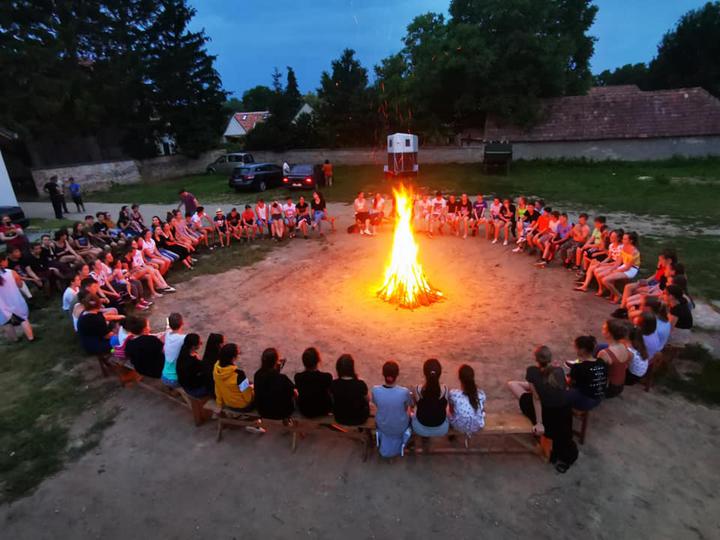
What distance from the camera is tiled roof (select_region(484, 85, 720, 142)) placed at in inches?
967

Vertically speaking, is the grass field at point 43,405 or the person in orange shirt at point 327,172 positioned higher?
the person in orange shirt at point 327,172

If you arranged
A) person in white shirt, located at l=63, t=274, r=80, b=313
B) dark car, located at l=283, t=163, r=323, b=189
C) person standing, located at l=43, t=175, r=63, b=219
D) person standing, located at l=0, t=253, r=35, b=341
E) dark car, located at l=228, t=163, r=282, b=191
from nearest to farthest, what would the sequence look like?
person standing, located at l=0, t=253, r=35, b=341 < person in white shirt, located at l=63, t=274, r=80, b=313 < person standing, located at l=43, t=175, r=63, b=219 < dark car, located at l=283, t=163, r=323, b=189 < dark car, located at l=228, t=163, r=282, b=191

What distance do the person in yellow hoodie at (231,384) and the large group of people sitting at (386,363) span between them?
0.02 m

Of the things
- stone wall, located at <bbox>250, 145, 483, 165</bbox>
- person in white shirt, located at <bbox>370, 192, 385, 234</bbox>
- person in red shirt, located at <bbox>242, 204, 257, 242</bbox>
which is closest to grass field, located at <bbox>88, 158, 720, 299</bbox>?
stone wall, located at <bbox>250, 145, 483, 165</bbox>

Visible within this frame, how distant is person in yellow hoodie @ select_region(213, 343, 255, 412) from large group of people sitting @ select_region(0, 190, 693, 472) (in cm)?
2

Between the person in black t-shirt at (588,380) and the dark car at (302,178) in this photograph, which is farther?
the dark car at (302,178)

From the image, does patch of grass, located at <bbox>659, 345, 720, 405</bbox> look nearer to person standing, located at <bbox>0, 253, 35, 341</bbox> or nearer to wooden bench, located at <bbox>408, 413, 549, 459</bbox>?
wooden bench, located at <bbox>408, 413, 549, 459</bbox>

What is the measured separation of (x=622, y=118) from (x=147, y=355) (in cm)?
2968

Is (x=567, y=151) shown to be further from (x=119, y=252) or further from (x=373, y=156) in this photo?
(x=119, y=252)

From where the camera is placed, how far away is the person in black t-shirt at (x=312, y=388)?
495 centimetres

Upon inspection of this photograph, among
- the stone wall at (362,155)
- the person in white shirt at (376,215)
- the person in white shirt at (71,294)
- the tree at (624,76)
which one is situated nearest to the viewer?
the person in white shirt at (71,294)

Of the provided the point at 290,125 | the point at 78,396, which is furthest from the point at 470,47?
the point at 78,396

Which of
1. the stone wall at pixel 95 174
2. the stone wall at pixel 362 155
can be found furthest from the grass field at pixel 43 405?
the stone wall at pixel 362 155

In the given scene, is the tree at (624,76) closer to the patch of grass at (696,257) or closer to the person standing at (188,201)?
the patch of grass at (696,257)
